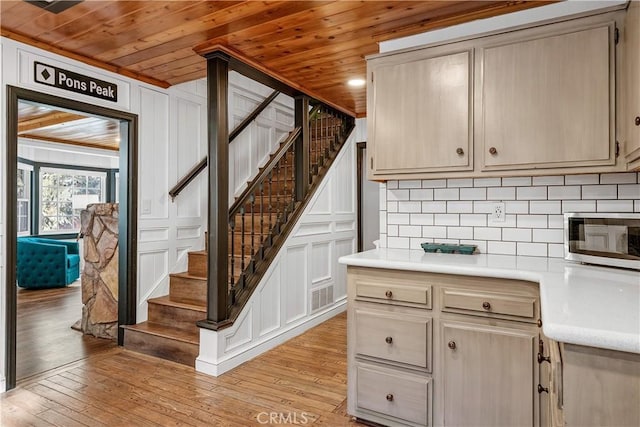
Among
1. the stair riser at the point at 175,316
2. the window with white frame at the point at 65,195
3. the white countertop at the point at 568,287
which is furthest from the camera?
the window with white frame at the point at 65,195

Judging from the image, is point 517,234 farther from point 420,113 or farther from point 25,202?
point 25,202

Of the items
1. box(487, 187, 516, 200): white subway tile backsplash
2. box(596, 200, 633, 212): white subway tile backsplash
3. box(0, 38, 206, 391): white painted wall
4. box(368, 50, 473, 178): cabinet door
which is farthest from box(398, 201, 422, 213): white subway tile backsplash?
box(0, 38, 206, 391): white painted wall

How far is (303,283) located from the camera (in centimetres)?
395

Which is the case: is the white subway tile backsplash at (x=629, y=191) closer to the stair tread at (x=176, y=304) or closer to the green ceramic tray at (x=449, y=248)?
the green ceramic tray at (x=449, y=248)

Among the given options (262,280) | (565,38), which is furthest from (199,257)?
(565,38)

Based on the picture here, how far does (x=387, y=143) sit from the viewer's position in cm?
245

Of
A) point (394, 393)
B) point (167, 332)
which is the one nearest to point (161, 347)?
point (167, 332)

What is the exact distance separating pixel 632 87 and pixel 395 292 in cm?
145

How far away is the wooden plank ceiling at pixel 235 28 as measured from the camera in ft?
7.30

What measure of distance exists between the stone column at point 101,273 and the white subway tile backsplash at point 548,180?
365cm

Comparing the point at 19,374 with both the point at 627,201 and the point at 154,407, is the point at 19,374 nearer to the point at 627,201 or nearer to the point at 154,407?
the point at 154,407

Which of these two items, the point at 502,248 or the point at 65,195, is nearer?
the point at 502,248

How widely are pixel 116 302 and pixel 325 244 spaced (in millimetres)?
2210

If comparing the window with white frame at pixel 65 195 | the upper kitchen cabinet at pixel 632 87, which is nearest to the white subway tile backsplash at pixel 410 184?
the upper kitchen cabinet at pixel 632 87
